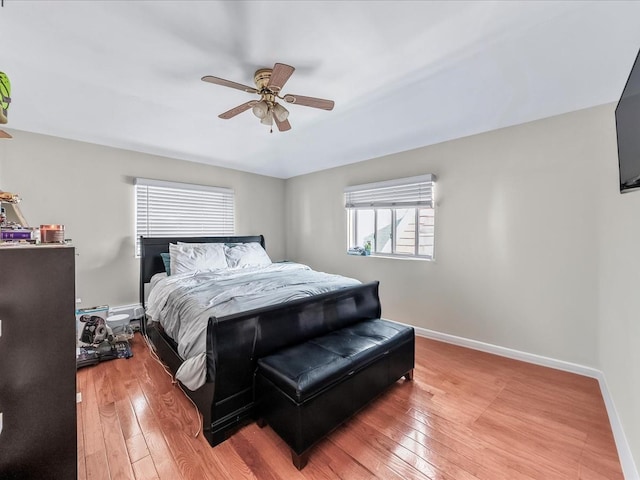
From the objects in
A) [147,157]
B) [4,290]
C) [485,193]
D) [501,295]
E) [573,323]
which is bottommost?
[573,323]

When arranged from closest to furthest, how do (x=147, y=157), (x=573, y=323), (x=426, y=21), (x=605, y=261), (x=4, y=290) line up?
1. (x=4, y=290)
2. (x=426, y=21)
3. (x=605, y=261)
4. (x=573, y=323)
5. (x=147, y=157)

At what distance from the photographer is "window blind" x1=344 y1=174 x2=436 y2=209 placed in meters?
3.15

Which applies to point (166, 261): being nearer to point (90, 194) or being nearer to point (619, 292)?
point (90, 194)

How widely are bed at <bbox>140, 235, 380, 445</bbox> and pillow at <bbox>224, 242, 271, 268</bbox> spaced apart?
399mm

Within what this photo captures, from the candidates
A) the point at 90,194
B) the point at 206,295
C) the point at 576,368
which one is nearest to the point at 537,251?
the point at 576,368

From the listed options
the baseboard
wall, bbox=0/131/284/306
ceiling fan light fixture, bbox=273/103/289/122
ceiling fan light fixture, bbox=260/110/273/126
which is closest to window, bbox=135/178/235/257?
wall, bbox=0/131/284/306

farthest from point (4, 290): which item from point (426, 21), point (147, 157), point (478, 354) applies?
point (478, 354)

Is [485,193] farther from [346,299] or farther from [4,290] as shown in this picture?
[4,290]

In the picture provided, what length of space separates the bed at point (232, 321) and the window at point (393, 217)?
3.36 feet

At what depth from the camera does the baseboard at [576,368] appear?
1408 millimetres

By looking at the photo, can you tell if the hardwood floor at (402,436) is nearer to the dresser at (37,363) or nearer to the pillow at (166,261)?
the dresser at (37,363)

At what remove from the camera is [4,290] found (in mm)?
963

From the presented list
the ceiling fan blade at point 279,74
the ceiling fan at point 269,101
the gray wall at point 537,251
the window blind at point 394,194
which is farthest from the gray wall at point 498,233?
the ceiling fan blade at point 279,74

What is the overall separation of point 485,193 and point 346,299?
1.84 m
